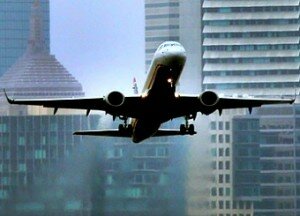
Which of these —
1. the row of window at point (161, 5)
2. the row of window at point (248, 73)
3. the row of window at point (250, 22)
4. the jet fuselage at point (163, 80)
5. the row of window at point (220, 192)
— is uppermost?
the row of window at point (161, 5)

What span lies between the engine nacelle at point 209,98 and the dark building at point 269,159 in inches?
819

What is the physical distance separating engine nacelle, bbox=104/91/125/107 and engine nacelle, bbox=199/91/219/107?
2.47 meters

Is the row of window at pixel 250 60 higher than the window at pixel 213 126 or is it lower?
higher

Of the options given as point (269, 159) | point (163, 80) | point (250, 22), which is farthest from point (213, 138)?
point (163, 80)

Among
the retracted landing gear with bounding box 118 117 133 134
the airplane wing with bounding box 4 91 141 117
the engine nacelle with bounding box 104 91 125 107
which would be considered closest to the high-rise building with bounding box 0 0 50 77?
the retracted landing gear with bounding box 118 117 133 134

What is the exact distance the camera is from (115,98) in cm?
5209

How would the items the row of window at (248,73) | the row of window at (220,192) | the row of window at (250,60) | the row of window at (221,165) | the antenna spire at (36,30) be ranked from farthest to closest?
the antenna spire at (36,30) → the row of window at (250,60) → the row of window at (248,73) → the row of window at (221,165) → the row of window at (220,192)

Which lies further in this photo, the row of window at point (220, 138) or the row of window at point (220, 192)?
the row of window at point (220, 138)

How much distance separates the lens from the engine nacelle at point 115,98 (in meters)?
52.0

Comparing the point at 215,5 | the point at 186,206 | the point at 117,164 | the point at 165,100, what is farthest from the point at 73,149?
the point at 165,100

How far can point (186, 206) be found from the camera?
67000 mm

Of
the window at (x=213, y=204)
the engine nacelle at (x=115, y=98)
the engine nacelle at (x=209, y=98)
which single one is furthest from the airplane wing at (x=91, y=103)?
the window at (x=213, y=204)

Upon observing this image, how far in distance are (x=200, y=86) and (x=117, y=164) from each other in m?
10.2

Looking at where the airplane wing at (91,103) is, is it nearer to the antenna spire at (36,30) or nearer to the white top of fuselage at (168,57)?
the white top of fuselage at (168,57)
